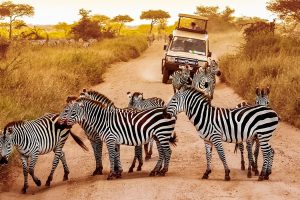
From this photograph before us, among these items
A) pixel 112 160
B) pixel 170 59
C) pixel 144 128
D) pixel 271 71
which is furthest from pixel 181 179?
pixel 170 59

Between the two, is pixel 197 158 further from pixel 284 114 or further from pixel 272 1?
pixel 272 1

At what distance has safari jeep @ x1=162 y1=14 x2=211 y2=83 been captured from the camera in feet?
76.2

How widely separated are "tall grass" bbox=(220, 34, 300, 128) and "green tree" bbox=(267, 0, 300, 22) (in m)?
12.6

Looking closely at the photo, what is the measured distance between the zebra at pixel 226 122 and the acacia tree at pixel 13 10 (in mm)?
43735

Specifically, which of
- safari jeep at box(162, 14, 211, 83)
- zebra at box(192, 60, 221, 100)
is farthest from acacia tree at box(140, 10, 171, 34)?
zebra at box(192, 60, 221, 100)

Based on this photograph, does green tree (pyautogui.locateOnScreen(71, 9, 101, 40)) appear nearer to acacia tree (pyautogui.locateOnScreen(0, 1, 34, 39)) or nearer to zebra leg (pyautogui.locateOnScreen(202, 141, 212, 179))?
acacia tree (pyautogui.locateOnScreen(0, 1, 34, 39))

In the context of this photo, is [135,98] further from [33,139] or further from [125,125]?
[33,139]

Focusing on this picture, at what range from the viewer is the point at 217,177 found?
1048cm

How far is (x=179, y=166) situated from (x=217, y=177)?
1.31 m

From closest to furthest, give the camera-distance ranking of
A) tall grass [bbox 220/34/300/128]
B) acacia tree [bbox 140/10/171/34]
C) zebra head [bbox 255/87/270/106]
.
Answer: zebra head [bbox 255/87/270/106] < tall grass [bbox 220/34/300/128] < acacia tree [bbox 140/10/171/34]

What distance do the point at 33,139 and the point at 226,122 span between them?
3380 mm

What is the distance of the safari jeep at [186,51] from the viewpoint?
23234mm

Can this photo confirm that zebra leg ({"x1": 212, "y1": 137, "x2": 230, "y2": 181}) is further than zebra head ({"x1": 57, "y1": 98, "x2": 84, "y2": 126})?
No

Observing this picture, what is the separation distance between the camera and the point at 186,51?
24.0 meters
